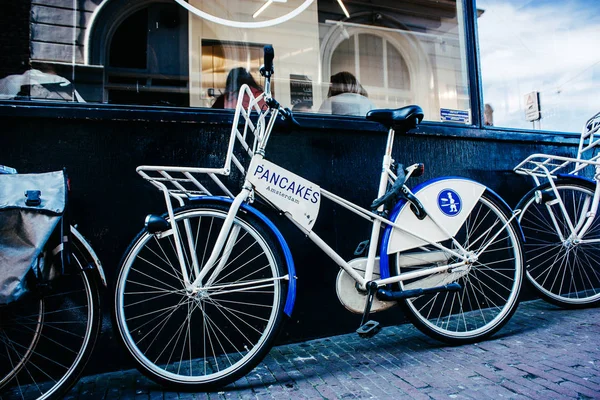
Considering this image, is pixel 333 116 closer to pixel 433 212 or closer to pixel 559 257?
pixel 433 212

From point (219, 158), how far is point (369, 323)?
5.01ft

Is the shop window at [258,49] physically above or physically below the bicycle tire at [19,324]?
above

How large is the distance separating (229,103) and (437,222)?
1926mm

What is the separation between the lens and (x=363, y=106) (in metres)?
4.16

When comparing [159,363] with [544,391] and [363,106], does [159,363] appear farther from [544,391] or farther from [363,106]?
[363,106]

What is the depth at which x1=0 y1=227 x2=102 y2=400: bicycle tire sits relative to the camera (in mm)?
2188

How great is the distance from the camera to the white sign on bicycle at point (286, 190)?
8.25 feet

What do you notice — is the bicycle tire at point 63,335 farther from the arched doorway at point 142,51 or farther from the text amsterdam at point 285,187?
the arched doorway at point 142,51

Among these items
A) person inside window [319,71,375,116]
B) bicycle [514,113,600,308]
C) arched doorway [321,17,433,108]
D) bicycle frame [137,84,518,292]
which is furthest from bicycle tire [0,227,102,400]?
bicycle [514,113,600,308]

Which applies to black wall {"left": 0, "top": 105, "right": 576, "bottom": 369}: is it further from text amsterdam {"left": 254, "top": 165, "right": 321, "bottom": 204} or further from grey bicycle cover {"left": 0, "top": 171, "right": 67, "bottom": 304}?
grey bicycle cover {"left": 0, "top": 171, "right": 67, "bottom": 304}

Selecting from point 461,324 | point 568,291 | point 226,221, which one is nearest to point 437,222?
point 461,324

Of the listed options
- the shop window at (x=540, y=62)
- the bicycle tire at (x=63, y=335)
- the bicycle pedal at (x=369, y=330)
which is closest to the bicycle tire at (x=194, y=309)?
the bicycle tire at (x=63, y=335)

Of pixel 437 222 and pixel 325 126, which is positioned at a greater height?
pixel 325 126

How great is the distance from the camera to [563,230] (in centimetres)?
429
